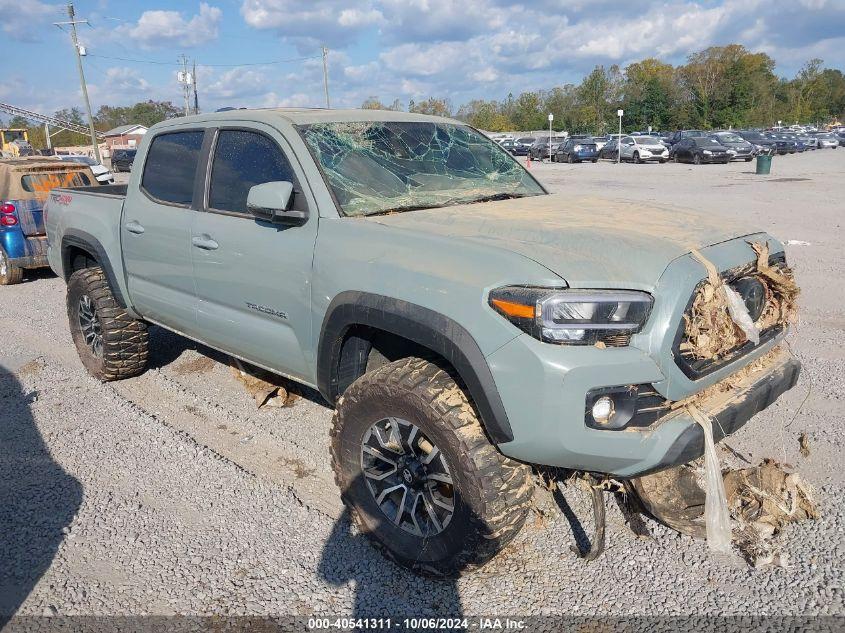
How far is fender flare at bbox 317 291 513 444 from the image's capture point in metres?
2.54

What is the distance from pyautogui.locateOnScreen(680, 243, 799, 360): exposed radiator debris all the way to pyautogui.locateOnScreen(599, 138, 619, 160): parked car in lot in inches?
1535

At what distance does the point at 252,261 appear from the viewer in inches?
143

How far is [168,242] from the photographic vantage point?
4.32 m

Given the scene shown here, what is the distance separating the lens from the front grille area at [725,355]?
2.56m

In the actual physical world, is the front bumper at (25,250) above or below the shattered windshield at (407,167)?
below

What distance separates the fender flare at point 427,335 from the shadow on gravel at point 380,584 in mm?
798

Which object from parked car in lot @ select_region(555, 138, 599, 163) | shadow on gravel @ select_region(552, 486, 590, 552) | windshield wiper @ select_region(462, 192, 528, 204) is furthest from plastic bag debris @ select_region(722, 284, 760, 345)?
parked car in lot @ select_region(555, 138, 599, 163)

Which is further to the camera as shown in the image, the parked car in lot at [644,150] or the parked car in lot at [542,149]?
the parked car in lot at [542,149]

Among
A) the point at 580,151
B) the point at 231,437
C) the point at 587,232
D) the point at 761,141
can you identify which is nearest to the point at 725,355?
the point at 587,232

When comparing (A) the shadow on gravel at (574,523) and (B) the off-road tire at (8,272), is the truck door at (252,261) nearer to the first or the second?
(A) the shadow on gravel at (574,523)

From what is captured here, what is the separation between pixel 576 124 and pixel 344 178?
8741 cm

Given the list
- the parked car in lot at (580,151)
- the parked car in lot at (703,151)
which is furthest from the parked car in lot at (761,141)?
the parked car in lot at (580,151)

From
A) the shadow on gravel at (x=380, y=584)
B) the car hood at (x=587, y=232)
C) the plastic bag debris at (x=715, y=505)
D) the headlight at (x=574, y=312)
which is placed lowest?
the shadow on gravel at (x=380, y=584)

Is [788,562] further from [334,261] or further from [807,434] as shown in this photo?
[334,261]
